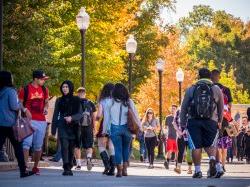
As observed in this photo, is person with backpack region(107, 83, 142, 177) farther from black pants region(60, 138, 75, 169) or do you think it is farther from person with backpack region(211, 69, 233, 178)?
person with backpack region(211, 69, 233, 178)

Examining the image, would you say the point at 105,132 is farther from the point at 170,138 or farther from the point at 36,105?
the point at 170,138

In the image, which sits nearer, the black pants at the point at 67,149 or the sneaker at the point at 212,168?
the sneaker at the point at 212,168

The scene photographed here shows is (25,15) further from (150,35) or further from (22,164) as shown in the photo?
(150,35)

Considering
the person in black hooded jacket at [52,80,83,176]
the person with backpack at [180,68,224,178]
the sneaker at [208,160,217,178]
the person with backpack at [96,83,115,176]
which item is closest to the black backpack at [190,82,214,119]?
the person with backpack at [180,68,224,178]

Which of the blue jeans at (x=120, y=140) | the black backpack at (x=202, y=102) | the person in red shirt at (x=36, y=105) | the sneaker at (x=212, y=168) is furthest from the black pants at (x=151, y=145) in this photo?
the black backpack at (x=202, y=102)

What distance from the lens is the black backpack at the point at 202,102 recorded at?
16.3m

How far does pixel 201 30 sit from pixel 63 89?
87.7m

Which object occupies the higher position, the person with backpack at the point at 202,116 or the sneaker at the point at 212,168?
the person with backpack at the point at 202,116

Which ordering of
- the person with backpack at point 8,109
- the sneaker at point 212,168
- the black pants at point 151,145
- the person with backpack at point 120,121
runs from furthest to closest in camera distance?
1. the black pants at point 151,145
2. the person with backpack at point 120,121
3. the sneaker at point 212,168
4. the person with backpack at point 8,109

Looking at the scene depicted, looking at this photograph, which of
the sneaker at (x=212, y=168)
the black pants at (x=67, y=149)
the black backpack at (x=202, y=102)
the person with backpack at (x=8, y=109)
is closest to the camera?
the person with backpack at (x=8, y=109)

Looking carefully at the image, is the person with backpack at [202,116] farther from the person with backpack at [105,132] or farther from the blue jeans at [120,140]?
the person with backpack at [105,132]

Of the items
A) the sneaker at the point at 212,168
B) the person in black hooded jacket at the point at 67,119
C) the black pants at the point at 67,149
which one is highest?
the person in black hooded jacket at the point at 67,119

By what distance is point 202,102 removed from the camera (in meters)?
16.3

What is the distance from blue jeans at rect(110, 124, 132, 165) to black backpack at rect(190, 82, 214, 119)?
157 cm
